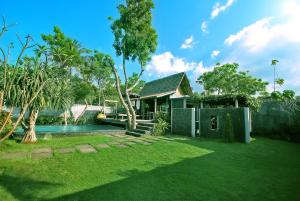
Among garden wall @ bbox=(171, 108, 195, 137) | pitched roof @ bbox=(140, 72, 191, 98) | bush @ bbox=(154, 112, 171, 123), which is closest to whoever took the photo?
garden wall @ bbox=(171, 108, 195, 137)

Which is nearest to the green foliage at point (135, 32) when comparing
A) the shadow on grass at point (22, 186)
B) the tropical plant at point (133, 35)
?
the tropical plant at point (133, 35)

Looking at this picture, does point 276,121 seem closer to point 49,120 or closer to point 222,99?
point 222,99

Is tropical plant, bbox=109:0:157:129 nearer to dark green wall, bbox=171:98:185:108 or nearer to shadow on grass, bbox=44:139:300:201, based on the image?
dark green wall, bbox=171:98:185:108

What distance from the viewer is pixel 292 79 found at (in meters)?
14.0

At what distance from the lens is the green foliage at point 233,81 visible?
89.7ft

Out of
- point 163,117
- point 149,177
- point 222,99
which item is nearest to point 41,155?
point 149,177

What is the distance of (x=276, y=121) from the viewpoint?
38.3 ft

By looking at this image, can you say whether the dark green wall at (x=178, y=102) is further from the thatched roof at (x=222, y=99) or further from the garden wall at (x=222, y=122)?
the garden wall at (x=222, y=122)

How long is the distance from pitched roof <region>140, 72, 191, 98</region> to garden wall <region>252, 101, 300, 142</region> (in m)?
7.63

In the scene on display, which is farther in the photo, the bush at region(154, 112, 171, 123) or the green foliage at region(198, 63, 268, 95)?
the green foliage at region(198, 63, 268, 95)

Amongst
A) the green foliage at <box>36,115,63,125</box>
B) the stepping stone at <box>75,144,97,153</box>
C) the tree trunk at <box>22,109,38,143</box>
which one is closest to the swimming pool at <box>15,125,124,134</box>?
the tree trunk at <box>22,109,38,143</box>

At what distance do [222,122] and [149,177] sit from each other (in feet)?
25.9

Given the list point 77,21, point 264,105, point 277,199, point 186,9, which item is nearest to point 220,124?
point 264,105

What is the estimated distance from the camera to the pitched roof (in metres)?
18.3
